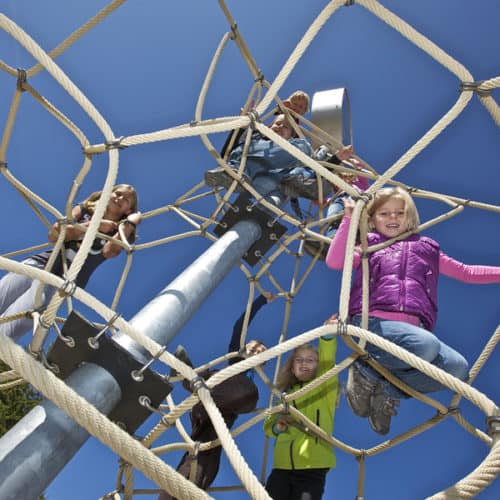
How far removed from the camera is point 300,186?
334 cm

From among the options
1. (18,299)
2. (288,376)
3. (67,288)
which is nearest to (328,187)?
(288,376)

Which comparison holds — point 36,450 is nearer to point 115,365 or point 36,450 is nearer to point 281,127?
point 115,365

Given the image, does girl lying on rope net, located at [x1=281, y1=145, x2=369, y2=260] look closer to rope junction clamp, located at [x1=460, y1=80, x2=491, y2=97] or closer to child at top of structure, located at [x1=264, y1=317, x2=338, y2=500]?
child at top of structure, located at [x1=264, y1=317, x2=338, y2=500]

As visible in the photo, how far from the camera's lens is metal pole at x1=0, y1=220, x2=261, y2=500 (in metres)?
1.16

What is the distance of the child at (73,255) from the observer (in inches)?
99.7

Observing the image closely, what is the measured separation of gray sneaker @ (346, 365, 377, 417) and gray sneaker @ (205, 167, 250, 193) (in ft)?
4.68

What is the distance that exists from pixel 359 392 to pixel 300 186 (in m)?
1.57

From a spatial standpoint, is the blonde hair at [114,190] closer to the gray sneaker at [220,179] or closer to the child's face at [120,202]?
the child's face at [120,202]

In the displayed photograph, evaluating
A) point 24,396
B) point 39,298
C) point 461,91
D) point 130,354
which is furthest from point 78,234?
point 24,396

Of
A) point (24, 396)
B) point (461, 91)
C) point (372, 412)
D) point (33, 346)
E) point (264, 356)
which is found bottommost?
point (24, 396)

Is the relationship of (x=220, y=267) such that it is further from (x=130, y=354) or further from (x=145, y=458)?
(x=145, y=458)

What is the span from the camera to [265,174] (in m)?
3.29

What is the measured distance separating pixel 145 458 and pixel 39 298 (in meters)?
1.32

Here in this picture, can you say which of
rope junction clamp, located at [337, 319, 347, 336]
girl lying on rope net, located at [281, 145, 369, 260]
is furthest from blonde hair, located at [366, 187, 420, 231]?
rope junction clamp, located at [337, 319, 347, 336]
